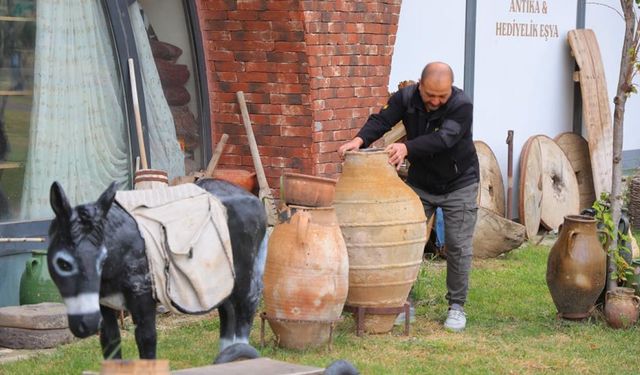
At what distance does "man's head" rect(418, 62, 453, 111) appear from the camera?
7.30 metres

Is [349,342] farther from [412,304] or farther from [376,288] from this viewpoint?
[412,304]

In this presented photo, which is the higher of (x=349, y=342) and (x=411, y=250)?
(x=411, y=250)

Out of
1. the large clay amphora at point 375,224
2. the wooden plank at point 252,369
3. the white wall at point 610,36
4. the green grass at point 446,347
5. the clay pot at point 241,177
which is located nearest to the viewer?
the wooden plank at point 252,369

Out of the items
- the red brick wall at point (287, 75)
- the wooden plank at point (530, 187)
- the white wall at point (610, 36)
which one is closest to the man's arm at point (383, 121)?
the red brick wall at point (287, 75)

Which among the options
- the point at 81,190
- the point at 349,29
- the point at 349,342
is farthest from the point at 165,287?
the point at 349,29

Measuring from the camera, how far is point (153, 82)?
8680 mm

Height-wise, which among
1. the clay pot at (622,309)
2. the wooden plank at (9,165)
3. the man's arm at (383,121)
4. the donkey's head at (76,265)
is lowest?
the clay pot at (622,309)

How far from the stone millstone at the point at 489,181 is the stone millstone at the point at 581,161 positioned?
1.45 metres

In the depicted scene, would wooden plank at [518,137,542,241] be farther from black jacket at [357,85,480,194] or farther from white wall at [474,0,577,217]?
black jacket at [357,85,480,194]

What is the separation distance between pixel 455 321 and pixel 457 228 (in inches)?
24.8

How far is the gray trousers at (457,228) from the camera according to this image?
767cm

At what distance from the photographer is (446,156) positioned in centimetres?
755

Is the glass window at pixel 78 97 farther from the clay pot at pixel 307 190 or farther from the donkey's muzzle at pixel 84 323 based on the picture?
the donkey's muzzle at pixel 84 323

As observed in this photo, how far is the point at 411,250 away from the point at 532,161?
5088 millimetres
